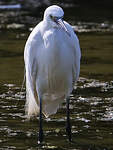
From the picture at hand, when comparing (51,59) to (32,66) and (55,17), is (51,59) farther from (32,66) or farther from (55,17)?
(55,17)

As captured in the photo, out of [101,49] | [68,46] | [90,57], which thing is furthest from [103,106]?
[101,49]

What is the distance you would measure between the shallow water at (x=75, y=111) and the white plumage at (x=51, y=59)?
1.40 feet

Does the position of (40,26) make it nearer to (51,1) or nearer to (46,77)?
(46,77)

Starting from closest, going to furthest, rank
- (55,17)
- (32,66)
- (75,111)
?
(55,17)
(32,66)
(75,111)

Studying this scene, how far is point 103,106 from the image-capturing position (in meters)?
7.97

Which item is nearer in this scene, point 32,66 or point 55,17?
point 55,17

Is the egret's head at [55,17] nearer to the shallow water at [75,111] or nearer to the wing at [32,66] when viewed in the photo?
the wing at [32,66]

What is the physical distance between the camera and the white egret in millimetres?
6188

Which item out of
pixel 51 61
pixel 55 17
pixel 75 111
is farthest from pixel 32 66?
pixel 75 111

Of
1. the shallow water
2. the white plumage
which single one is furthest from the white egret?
the shallow water

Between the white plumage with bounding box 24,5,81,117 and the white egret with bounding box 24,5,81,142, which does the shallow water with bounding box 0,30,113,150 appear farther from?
the white plumage with bounding box 24,5,81,117

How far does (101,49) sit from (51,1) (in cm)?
823

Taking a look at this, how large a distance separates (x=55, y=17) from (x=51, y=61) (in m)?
0.55

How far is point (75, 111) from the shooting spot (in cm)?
780
